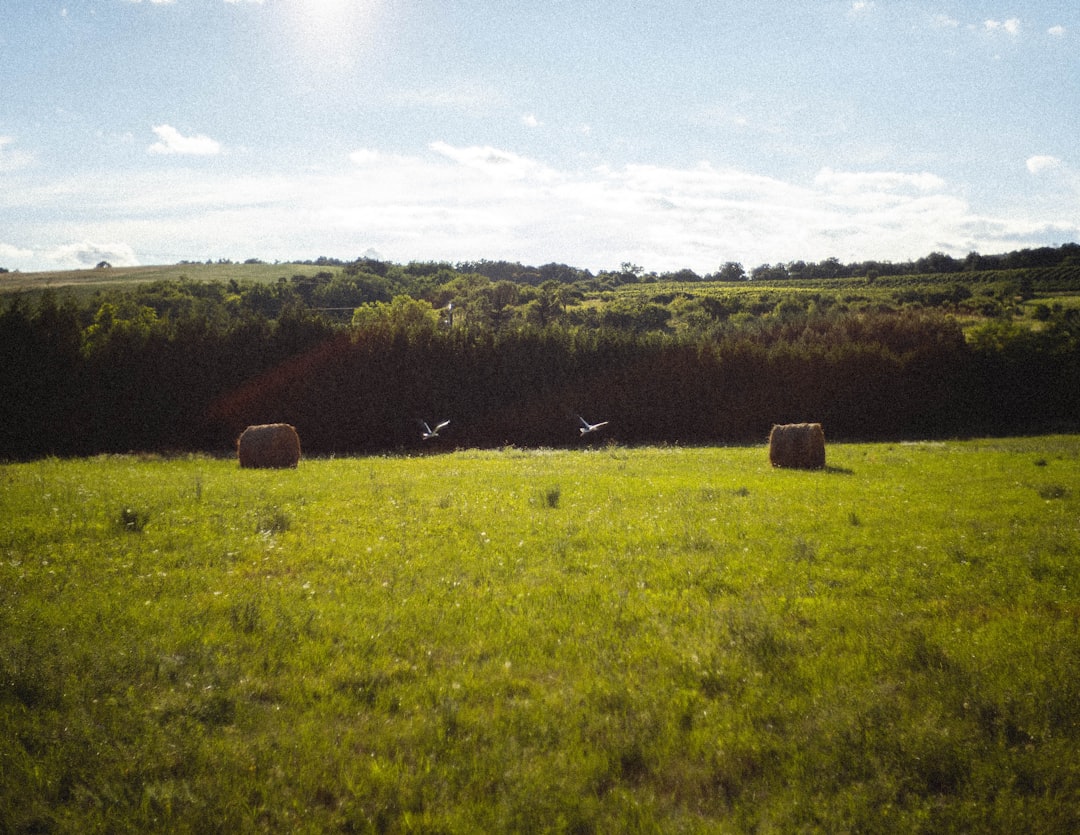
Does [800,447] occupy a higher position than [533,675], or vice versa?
[533,675]

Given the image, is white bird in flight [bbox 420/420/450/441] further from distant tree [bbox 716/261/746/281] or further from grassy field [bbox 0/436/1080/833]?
distant tree [bbox 716/261/746/281]

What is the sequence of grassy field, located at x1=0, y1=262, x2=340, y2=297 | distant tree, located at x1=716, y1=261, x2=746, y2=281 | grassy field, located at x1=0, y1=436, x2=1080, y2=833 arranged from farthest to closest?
1. distant tree, located at x1=716, y1=261, x2=746, y2=281
2. grassy field, located at x1=0, y1=262, x2=340, y2=297
3. grassy field, located at x1=0, y1=436, x2=1080, y2=833

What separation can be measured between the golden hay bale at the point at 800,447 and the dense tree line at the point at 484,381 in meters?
19.2

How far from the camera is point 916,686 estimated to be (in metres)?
5.46

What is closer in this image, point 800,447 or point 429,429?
point 800,447

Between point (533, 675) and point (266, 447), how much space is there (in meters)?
20.4

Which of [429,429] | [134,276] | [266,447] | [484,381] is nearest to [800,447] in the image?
[266,447]

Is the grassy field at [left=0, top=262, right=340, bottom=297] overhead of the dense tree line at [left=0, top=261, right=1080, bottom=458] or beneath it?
overhead

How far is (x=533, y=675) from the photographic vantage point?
595 centimetres

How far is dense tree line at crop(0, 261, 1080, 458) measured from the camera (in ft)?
114

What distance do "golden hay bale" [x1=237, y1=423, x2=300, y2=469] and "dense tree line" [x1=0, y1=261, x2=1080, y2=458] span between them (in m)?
14.0

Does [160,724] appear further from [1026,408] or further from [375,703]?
[1026,408]

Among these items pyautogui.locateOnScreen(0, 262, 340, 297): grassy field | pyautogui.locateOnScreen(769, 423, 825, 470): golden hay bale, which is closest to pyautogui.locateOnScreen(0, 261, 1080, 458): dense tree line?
pyautogui.locateOnScreen(769, 423, 825, 470): golden hay bale

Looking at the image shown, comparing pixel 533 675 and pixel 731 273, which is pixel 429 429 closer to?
pixel 533 675
